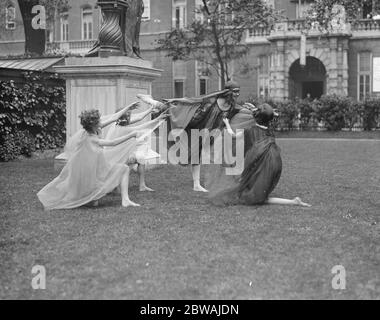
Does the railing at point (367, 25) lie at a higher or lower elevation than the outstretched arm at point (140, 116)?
higher

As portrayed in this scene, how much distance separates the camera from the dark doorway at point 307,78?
3416cm

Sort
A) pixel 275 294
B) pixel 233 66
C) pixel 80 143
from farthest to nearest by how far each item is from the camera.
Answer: pixel 233 66, pixel 80 143, pixel 275 294

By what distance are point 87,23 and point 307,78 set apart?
14.4 m

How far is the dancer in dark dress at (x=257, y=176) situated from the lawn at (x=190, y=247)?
0.79 ft

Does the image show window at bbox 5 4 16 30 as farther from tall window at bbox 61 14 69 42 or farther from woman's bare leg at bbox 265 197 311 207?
woman's bare leg at bbox 265 197 311 207

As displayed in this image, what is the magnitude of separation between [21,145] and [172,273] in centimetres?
1109

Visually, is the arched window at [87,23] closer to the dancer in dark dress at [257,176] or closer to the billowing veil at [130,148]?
the billowing veil at [130,148]

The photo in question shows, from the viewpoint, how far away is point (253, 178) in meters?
8.52

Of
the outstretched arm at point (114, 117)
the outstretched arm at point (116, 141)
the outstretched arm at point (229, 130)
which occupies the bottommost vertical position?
the outstretched arm at point (116, 141)

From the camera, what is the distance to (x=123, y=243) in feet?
20.9

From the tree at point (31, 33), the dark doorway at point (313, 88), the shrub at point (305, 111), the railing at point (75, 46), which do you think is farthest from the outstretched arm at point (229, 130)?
the railing at point (75, 46)
